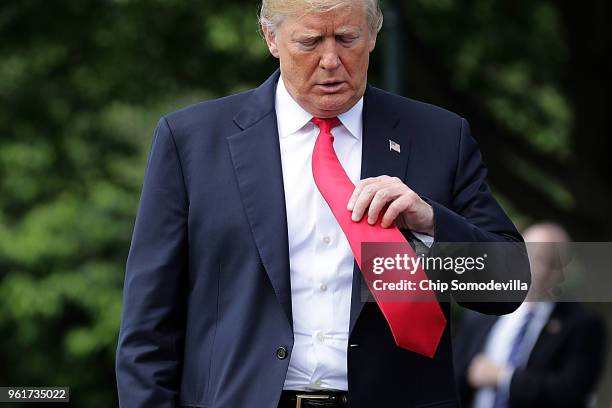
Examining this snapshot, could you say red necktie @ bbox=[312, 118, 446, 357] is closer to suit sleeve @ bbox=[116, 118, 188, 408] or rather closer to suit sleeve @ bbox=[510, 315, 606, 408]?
suit sleeve @ bbox=[116, 118, 188, 408]

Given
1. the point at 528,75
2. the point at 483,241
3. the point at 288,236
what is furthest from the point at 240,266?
the point at 528,75

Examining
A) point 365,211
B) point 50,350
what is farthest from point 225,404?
point 50,350

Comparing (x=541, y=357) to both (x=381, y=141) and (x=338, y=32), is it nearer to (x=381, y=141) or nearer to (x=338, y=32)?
(x=381, y=141)

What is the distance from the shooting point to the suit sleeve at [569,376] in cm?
631

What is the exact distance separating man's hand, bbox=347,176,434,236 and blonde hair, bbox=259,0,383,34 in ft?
1.55

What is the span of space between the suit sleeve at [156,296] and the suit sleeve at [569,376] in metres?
3.23

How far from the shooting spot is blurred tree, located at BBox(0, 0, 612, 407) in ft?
33.5

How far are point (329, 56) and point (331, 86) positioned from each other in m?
0.11

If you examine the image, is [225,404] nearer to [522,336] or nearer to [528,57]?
[522,336]

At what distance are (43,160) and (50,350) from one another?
3.70 metres

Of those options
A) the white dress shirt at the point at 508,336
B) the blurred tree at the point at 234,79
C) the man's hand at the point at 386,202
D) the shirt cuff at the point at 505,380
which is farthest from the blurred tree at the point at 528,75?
the man's hand at the point at 386,202

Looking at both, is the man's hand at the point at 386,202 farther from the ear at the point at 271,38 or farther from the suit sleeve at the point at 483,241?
the ear at the point at 271,38

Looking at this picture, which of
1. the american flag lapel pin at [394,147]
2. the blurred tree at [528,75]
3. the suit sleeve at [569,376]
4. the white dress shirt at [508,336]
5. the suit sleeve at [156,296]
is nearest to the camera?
the suit sleeve at [156,296]

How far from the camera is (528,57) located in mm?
10781
